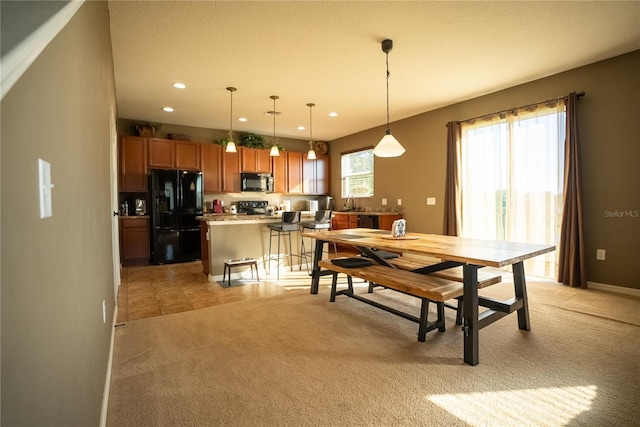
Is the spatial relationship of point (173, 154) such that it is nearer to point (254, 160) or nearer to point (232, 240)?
point (254, 160)

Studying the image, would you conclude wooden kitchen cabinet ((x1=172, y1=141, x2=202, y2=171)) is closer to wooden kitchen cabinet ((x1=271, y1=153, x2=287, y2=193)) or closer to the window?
wooden kitchen cabinet ((x1=271, y1=153, x2=287, y2=193))

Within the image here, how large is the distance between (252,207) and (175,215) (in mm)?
1709

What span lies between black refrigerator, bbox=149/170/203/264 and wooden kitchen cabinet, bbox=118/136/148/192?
22 centimetres

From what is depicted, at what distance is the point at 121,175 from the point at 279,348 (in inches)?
180

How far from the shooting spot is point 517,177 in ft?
13.8

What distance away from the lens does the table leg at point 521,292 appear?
245 cm

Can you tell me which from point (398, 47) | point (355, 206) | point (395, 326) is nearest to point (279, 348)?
point (395, 326)

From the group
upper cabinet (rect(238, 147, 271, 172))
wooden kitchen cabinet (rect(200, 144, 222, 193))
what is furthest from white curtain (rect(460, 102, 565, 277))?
wooden kitchen cabinet (rect(200, 144, 222, 193))

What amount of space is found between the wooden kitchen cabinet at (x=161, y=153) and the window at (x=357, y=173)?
366 centimetres

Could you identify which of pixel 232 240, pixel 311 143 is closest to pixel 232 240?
pixel 232 240

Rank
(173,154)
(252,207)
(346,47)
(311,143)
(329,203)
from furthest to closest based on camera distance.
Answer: (329,203) → (252,207) → (173,154) → (311,143) → (346,47)

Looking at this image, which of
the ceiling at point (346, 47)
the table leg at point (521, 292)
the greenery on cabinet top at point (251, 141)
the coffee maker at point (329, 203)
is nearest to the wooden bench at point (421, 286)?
the table leg at point (521, 292)

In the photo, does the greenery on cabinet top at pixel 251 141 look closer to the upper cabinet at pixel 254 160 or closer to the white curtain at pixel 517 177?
the upper cabinet at pixel 254 160

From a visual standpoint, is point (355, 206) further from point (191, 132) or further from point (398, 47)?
point (398, 47)
